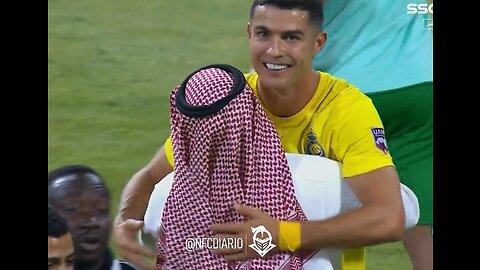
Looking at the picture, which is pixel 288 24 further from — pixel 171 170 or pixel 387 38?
pixel 171 170

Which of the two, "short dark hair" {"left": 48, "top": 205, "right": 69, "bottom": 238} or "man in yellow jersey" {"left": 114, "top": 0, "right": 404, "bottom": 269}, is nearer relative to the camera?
"man in yellow jersey" {"left": 114, "top": 0, "right": 404, "bottom": 269}

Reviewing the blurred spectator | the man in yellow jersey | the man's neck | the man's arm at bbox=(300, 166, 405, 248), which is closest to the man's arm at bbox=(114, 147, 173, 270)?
the man in yellow jersey

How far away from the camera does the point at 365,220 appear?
7.40ft

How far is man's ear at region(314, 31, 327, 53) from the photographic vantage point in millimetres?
2365

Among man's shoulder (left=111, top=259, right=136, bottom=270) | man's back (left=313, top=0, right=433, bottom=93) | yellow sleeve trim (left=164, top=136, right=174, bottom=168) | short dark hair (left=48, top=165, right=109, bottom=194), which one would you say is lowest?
man's shoulder (left=111, top=259, right=136, bottom=270)

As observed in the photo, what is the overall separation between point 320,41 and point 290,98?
17 centimetres

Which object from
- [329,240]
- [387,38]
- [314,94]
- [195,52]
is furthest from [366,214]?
[195,52]

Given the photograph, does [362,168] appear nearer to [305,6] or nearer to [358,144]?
[358,144]

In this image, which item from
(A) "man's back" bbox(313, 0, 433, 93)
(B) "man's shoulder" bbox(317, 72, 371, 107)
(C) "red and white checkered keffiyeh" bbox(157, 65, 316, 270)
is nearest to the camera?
(C) "red and white checkered keffiyeh" bbox(157, 65, 316, 270)

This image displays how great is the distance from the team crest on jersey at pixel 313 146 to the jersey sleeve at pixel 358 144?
0.04 meters

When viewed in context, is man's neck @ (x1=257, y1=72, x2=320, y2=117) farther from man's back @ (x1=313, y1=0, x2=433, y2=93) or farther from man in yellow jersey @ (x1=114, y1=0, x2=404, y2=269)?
man's back @ (x1=313, y1=0, x2=433, y2=93)

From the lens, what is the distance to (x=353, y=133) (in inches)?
89.3

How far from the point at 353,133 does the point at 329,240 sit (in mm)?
263

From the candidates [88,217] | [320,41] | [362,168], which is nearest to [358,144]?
[362,168]
